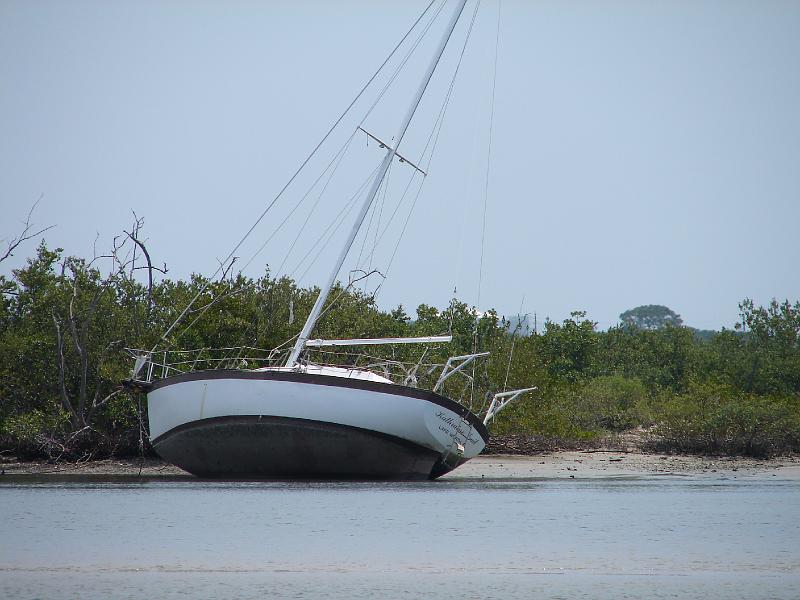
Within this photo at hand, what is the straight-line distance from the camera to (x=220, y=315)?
31312mm

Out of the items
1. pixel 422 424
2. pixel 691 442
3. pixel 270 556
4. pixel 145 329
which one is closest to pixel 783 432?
pixel 691 442

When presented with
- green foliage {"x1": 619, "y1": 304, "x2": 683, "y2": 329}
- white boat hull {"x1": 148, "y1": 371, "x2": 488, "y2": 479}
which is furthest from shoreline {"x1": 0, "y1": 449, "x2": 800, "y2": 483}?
green foliage {"x1": 619, "y1": 304, "x2": 683, "y2": 329}

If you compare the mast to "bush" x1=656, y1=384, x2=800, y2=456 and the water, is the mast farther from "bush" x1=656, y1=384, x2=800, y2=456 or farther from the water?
"bush" x1=656, y1=384, x2=800, y2=456

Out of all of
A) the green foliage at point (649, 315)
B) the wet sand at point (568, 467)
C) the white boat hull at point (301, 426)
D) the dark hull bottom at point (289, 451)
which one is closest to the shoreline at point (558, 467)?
the wet sand at point (568, 467)

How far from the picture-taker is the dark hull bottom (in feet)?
74.5

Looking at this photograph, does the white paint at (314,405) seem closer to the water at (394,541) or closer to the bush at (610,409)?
the water at (394,541)

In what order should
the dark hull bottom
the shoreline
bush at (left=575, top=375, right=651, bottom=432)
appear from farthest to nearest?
bush at (left=575, top=375, right=651, bottom=432) → the shoreline → the dark hull bottom

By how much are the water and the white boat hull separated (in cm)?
71

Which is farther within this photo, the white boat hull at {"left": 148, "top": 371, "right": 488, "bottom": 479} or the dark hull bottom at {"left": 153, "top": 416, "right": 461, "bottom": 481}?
the dark hull bottom at {"left": 153, "top": 416, "right": 461, "bottom": 481}

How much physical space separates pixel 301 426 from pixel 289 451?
1.07 metres

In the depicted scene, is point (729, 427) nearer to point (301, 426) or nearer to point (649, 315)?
point (301, 426)

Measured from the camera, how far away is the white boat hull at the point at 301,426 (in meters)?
22.3

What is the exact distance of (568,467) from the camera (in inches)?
1163

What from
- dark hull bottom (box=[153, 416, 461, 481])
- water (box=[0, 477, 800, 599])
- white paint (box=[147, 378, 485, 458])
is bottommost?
water (box=[0, 477, 800, 599])
